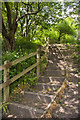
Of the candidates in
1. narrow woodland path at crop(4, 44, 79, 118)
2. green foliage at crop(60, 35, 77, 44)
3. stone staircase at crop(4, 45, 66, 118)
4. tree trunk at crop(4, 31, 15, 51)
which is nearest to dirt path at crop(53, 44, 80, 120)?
narrow woodland path at crop(4, 44, 79, 118)

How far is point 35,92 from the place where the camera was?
4.78 m

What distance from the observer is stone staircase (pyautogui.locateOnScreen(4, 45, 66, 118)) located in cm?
359

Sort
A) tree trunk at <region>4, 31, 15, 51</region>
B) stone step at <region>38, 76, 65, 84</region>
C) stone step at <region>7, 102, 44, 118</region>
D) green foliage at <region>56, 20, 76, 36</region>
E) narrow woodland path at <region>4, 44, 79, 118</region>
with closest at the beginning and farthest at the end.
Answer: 1. stone step at <region>7, 102, 44, 118</region>
2. narrow woodland path at <region>4, 44, 79, 118</region>
3. stone step at <region>38, 76, 65, 84</region>
4. tree trunk at <region>4, 31, 15, 51</region>
5. green foliage at <region>56, 20, 76, 36</region>

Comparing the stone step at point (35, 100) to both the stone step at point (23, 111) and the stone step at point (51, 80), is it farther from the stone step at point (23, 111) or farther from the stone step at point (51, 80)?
the stone step at point (51, 80)

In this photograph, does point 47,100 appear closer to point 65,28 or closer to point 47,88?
point 47,88

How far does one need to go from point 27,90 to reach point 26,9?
710cm

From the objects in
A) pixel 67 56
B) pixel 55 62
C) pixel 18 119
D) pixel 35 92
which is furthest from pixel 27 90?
pixel 67 56

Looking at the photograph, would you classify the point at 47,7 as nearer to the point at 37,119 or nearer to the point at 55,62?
the point at 55,62

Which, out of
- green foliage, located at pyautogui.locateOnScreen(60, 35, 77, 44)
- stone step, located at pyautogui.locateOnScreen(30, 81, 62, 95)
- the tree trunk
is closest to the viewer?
stone step, located at pyautogui.locateOnScreen(30, 81, 62, 95)

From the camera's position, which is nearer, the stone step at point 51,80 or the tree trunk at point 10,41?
the stone step at point 51,80

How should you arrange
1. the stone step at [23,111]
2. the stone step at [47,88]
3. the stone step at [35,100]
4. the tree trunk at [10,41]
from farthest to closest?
the tree trunk at [10,41]
the stone step at [47,88]
the stone step at [35,100]
the stone step at [23,111]

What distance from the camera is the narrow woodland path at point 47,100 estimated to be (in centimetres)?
358

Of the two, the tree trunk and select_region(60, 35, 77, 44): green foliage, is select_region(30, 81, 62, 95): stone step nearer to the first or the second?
the tree trunk

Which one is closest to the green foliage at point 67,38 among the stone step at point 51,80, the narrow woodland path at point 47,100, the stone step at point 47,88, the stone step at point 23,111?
the narrow woodland path at point 47,100
